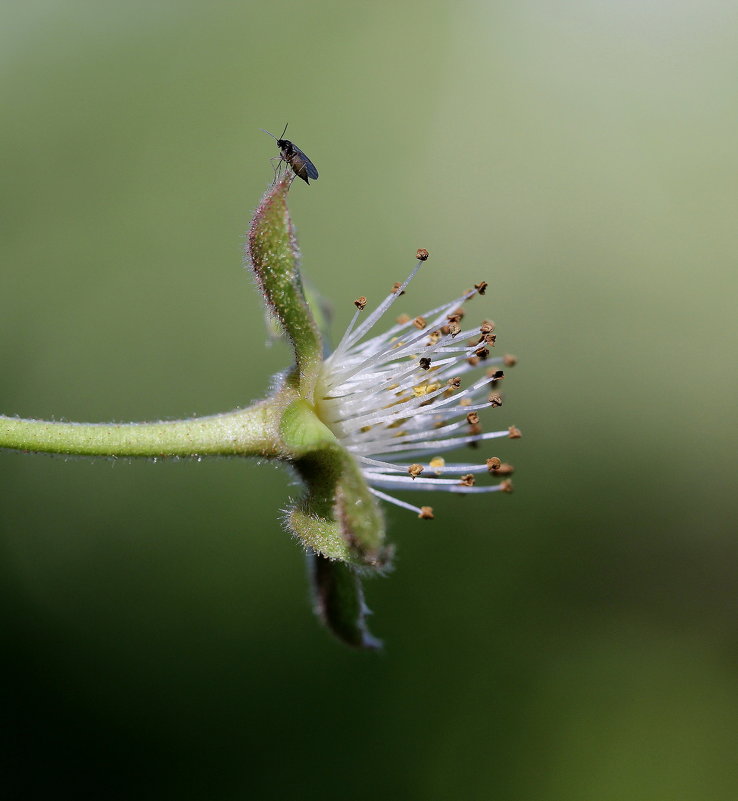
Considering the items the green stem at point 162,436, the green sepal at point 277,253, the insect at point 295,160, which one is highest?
the insect at point 295,160

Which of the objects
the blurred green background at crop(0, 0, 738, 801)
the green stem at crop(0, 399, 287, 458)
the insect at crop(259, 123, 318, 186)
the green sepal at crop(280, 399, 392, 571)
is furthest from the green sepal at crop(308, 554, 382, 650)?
the blurred green background at crop(0, 0, 738, 801)

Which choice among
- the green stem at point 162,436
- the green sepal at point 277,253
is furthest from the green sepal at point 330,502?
the green sepal at point 277,253

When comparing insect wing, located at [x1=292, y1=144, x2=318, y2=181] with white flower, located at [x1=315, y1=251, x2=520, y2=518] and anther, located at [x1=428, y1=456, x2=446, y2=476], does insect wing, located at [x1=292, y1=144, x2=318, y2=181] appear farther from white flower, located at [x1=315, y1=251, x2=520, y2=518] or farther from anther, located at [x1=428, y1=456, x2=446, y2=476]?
anther, located at [x1=428, y1=456, x2=446, y2=476]

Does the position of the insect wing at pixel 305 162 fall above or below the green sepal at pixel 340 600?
above

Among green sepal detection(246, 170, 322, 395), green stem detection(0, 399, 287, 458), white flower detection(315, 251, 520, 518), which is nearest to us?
green stem detection(0, 399, 287, 458)

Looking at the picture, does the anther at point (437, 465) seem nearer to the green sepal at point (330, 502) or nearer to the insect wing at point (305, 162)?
the green sepal at point (330, 502)
